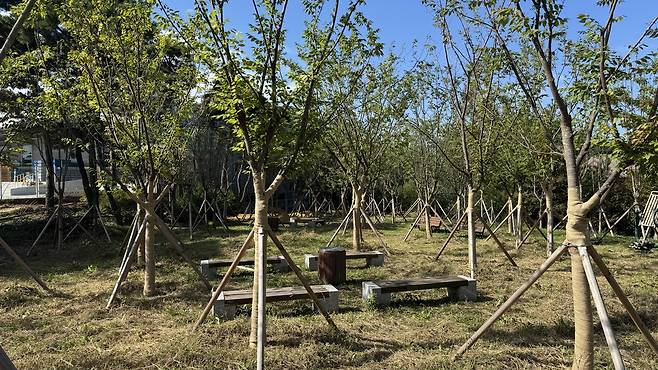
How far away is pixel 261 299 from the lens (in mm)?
4625

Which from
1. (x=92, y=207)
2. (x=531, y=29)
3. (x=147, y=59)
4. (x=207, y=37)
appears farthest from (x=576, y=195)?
(x=92, y=207)

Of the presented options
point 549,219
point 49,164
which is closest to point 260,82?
point 549,219

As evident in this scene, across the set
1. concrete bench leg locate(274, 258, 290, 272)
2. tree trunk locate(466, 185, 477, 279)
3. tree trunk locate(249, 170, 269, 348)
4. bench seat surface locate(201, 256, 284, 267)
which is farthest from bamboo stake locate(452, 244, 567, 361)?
concrete bench leg locate(274, 258, 290, 272)

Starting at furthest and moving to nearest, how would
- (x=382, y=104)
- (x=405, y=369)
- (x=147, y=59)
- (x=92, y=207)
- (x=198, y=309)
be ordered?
(x=92, y=207), (x=382, y=104), (x=147, y=59), (x=198, y=309), (x=405, y=369)

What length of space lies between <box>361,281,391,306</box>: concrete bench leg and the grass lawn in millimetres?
122

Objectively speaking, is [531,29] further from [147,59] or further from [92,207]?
[92,207]

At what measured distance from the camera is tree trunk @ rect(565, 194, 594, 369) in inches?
158

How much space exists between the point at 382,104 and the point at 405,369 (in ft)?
30.1

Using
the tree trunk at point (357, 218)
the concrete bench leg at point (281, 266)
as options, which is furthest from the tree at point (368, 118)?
the concrete bench leg at point (281, 266)

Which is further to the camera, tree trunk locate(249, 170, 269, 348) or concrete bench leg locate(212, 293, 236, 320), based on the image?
concrete bench leg locate(212, 293, 236, 320)

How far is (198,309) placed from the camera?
697 cm

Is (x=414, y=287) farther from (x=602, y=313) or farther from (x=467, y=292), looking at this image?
(x=602, y=313)

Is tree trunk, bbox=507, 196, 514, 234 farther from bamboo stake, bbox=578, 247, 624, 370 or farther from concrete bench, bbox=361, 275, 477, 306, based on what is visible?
bamboo stake, bbox=578, 247, 624, 370

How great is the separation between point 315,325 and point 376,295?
146 centimetres
